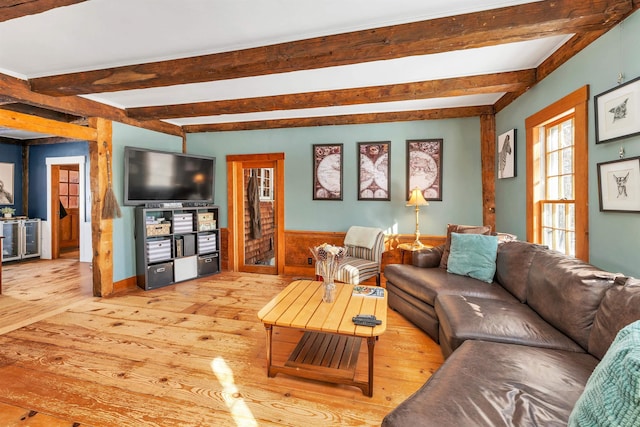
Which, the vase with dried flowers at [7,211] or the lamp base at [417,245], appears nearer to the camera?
the lamp base at [417,245]

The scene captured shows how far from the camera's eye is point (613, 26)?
1.96 meters

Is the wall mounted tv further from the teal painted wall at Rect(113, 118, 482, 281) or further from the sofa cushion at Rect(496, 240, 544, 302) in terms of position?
the sofa cushion at Rect(496, 240, 544, 302)

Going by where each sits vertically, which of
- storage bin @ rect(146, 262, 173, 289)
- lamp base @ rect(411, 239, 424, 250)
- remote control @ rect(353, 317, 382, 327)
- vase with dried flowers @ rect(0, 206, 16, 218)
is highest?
vase with dried flowers @ rect(0, 206, 16, 218)

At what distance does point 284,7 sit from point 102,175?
3.34 meters

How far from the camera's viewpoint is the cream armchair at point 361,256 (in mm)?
3525

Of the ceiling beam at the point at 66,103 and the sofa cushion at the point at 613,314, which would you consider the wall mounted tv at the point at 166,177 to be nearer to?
the ceiling beam at the point at 66,103

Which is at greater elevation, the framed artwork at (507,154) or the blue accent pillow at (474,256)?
the framed artwork at (507,154)

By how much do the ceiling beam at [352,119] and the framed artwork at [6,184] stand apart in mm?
4055

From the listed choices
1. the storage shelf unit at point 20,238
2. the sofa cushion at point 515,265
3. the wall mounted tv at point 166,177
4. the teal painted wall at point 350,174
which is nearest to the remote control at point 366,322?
the sofa cushion at point 515,265

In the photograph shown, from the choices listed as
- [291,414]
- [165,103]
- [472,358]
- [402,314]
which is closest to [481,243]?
[402,314]

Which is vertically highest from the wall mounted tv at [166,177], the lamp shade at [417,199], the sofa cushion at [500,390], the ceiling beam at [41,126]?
the ceiling beam at [41,126]

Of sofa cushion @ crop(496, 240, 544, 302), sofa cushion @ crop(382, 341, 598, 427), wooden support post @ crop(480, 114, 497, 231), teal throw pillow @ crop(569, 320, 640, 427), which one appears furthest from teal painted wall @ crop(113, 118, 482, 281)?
teal throw pillow @ crop(569, 320, 640, 427)

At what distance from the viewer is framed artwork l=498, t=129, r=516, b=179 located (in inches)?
136

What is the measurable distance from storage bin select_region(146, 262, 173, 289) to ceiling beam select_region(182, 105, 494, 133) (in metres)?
2.38
